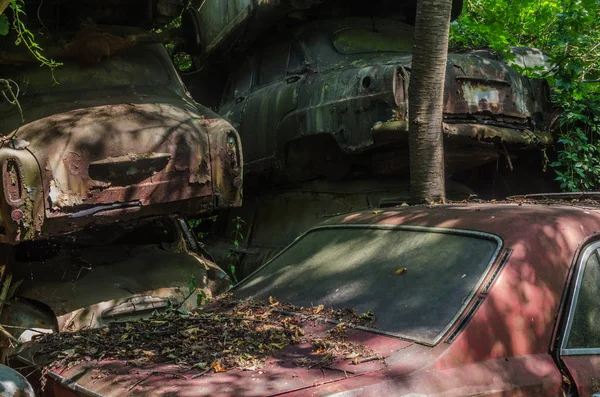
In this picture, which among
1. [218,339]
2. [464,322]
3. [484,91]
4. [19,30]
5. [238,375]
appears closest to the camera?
[238,375]

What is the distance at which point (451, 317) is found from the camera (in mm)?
2857

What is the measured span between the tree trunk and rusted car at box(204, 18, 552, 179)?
1039 millimetres

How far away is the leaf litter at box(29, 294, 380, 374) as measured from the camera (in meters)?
2.81

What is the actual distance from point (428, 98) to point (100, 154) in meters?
2.50

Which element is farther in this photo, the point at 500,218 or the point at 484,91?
the point at 484,91

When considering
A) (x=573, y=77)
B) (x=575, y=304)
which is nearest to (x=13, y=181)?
(x=575, y=304)

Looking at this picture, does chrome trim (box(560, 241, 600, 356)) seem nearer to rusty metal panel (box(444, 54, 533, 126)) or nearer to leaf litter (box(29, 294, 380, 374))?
leaf litter (box(29, 294, 380, 374))

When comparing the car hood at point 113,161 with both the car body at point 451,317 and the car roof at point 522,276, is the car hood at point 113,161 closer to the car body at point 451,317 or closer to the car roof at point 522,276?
the car body at point 451,317

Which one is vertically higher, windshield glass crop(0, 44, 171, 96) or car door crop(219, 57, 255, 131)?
windshield glass crop(0, 44, 171, 96)

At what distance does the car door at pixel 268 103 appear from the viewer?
315 inches

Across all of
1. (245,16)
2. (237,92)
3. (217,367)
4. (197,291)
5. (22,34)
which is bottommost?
(197,291)

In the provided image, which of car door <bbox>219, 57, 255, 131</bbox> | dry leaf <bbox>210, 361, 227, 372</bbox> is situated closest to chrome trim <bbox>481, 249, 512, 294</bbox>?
dry leaf <bbox>210, 361, 227, 372</bbox>

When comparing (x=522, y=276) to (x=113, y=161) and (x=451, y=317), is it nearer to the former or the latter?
(x=451, y=317)

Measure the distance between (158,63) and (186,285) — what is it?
8.39 feet
